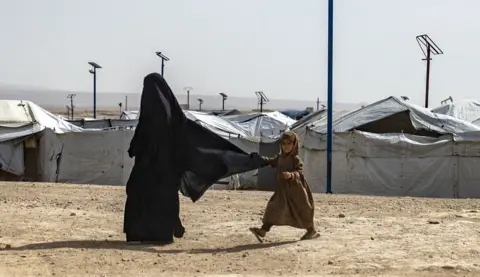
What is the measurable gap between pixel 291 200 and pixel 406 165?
11350mm

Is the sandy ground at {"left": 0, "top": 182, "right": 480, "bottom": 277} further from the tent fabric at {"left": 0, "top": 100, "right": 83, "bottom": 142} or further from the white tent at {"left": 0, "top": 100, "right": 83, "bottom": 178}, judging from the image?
the tent fabric at {"left": 0, "top": 100, "right": 83, "bottom": 142}

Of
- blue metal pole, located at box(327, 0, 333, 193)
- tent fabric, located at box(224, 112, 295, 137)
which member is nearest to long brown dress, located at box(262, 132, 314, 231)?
blue metal pole, located at box(327, 0, 333, 193)

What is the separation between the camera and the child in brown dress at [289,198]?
32.8 feet

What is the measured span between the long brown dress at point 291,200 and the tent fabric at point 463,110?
16463mm

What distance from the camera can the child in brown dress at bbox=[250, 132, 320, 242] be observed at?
32.8 feet

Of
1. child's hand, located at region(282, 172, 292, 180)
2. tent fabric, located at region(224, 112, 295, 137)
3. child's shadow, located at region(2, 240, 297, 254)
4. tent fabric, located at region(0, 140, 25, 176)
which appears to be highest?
tent fabric, located at region(224, 112, 295, 137)

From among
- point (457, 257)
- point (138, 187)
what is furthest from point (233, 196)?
point (457, 257)

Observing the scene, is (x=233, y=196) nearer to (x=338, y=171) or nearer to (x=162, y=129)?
(x=338, y=171)

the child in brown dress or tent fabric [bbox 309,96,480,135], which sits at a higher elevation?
tent fabric [bbox 309,96,480,135]

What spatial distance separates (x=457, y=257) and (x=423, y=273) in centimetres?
105

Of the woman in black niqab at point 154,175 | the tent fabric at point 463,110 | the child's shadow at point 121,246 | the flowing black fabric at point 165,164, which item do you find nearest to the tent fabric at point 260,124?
the tent fabric at point 463,110

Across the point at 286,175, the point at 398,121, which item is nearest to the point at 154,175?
the point at 286,175

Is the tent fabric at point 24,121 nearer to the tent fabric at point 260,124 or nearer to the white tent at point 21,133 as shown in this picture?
the white tent at point 21,133

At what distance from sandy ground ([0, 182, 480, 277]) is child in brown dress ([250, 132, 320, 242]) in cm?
28
